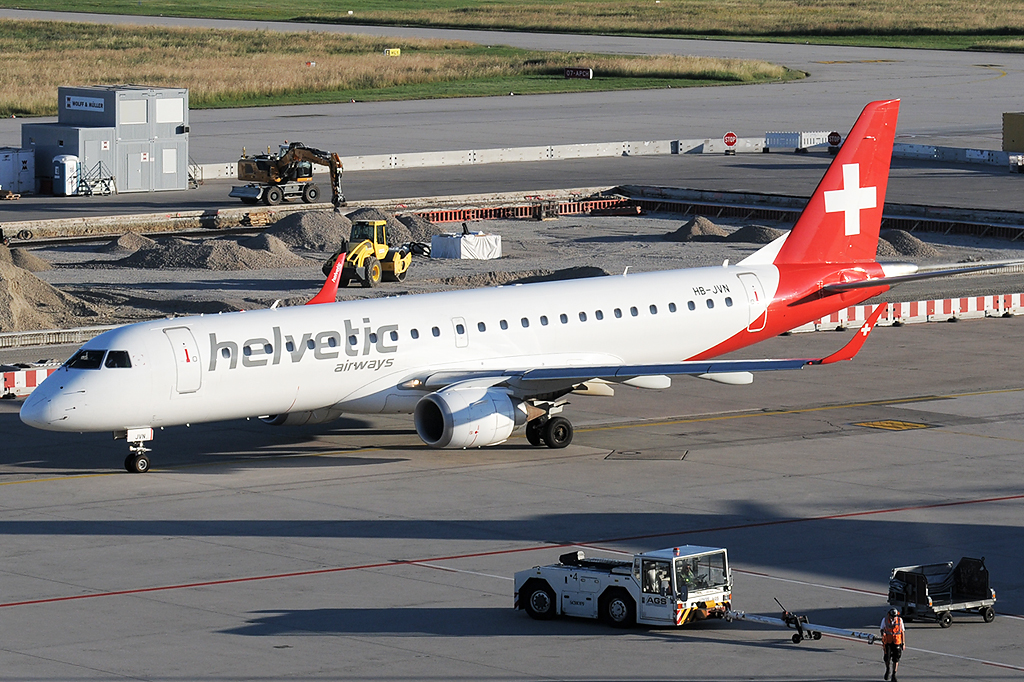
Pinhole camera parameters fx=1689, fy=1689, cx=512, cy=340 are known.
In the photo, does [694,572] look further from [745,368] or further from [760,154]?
[760,154]

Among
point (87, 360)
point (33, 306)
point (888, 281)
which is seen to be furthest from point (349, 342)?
point (33, 306)

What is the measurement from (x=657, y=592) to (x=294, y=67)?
430 ft

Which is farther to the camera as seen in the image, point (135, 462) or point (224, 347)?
point (135, 462)

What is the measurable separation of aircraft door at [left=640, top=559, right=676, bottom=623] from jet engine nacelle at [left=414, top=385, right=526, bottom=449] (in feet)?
39.6

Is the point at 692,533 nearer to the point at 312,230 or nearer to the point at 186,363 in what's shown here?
the point at 186,363

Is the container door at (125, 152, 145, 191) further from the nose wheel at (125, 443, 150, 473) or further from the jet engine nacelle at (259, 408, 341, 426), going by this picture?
the nose wheel at (125, 443, 150, 473)

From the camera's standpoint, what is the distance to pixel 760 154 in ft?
365

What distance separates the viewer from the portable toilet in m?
90.6

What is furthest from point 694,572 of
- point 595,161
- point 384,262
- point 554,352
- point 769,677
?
point 595,161

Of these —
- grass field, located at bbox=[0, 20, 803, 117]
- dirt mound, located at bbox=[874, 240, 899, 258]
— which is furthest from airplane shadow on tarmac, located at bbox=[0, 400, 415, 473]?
grass field, located at bbox=[0, 20, 803, 117]

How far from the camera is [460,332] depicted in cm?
3891

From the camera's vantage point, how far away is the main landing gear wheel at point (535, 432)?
38.8m

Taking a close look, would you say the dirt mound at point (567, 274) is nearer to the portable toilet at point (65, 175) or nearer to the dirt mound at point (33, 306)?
the dirt mound at point (33, 306)

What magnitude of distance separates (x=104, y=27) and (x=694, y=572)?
165m
